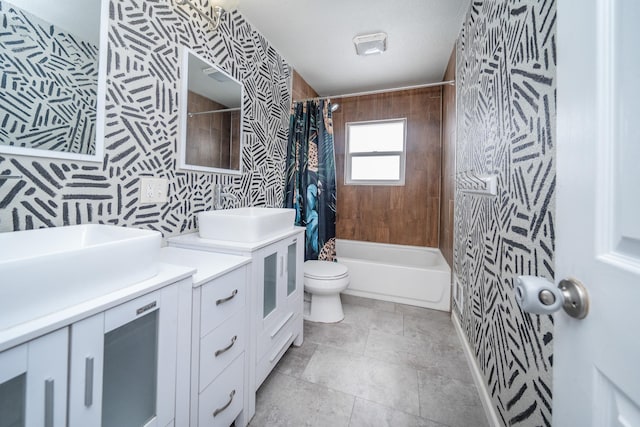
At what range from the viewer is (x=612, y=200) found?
1.14 feet

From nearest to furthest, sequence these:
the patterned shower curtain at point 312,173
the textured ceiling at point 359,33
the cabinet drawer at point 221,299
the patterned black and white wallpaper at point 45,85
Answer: the patterned black and white wallpaper at point 45,85
the cabinet drawer at point 221,299
the textured ceiling at point 359,33
the patterned shower curtain at point 312,173

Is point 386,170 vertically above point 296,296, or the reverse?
point 386,170

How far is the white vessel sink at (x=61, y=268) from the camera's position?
491 millimetres

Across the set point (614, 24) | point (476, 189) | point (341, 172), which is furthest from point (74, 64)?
point (341, 172)

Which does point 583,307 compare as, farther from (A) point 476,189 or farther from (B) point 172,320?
(A) point 476,189

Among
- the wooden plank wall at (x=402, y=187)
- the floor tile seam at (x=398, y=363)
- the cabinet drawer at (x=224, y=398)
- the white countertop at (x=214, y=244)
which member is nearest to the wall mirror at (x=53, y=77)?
the white countertop at (x=214, y=244)

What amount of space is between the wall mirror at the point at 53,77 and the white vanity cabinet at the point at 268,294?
59 centimetres

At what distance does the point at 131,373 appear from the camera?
2.33ft

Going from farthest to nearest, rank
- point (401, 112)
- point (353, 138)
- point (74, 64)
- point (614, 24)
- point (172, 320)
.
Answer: point (353, 138), point (401, 112), point (74, 64), point (172, 320), point (614, 24)

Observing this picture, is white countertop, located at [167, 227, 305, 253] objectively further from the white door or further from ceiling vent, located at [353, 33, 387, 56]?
ceiling vent, located at [353, 33, 387, 56]

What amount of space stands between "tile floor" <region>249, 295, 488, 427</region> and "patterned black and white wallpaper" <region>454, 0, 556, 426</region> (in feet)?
0.69

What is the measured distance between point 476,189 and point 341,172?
2002 millimetres

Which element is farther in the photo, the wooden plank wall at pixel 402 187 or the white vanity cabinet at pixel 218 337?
the wooden plank wall at pixel 402 187

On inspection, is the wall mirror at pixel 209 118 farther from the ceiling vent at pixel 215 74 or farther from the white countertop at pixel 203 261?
the white countertop at pixel 203 261
